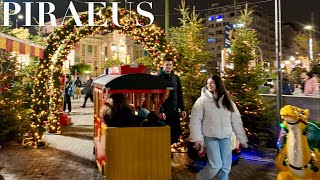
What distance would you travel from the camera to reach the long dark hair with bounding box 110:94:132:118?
19.8ft

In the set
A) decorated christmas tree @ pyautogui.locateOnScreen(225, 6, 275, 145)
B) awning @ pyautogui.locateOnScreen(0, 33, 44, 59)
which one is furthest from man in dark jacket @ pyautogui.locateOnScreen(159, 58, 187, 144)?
awning @ pyautogui.locateOnScreen(0, 33, 44, 59)

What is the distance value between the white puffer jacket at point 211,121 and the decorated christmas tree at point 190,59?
4042mm

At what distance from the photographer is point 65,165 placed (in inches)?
326

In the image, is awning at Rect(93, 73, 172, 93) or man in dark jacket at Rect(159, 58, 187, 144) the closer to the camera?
awning at Rect(93, 73, 172, 93)

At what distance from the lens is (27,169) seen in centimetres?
790

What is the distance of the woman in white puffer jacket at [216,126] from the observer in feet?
18.3

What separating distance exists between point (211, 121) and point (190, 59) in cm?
475

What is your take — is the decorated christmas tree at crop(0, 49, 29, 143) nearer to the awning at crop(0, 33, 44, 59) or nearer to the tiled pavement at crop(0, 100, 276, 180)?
the tiled pavement at crop(0, 100, 276, 180)

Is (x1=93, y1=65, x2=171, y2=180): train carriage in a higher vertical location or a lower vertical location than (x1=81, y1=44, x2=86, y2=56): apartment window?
lower

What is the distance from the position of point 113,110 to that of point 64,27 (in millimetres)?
5448

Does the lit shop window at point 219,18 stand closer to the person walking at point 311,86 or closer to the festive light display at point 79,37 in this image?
the person walking at point 311,86

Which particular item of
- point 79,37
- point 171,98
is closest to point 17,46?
point 79,37

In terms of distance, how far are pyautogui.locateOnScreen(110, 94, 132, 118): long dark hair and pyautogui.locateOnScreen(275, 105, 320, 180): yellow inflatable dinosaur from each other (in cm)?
233

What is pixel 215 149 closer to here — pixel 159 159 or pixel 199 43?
pixel 159 159
